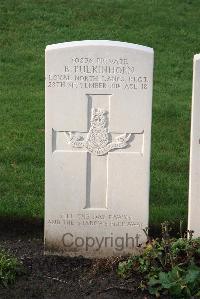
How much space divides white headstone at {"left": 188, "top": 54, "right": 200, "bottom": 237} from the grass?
2.50 feet

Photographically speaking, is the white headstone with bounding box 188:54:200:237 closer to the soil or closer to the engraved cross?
the engraved cross

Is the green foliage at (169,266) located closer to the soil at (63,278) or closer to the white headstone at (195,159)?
the soil at (63,278)

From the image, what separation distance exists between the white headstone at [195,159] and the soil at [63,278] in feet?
2.17

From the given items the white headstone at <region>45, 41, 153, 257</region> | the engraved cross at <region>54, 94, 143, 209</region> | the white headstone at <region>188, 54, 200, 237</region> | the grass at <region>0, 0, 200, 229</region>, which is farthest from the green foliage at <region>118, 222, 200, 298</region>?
the grass at <region>0, 0, 200, 229</region>

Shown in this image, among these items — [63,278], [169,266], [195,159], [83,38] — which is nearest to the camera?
[169,266]

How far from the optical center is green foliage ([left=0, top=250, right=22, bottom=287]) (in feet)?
15.5

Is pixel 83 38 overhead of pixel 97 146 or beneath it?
overhead

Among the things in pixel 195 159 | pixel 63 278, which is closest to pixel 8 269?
pixel 63 278

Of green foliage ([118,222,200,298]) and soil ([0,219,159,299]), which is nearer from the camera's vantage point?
green foliage ([118,222,200,298])

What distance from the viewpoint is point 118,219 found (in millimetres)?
5289

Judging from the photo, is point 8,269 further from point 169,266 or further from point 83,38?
point 83,38

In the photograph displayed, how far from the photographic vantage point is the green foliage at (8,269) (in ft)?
15.5

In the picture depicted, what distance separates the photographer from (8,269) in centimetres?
483

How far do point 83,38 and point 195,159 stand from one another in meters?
7.97
